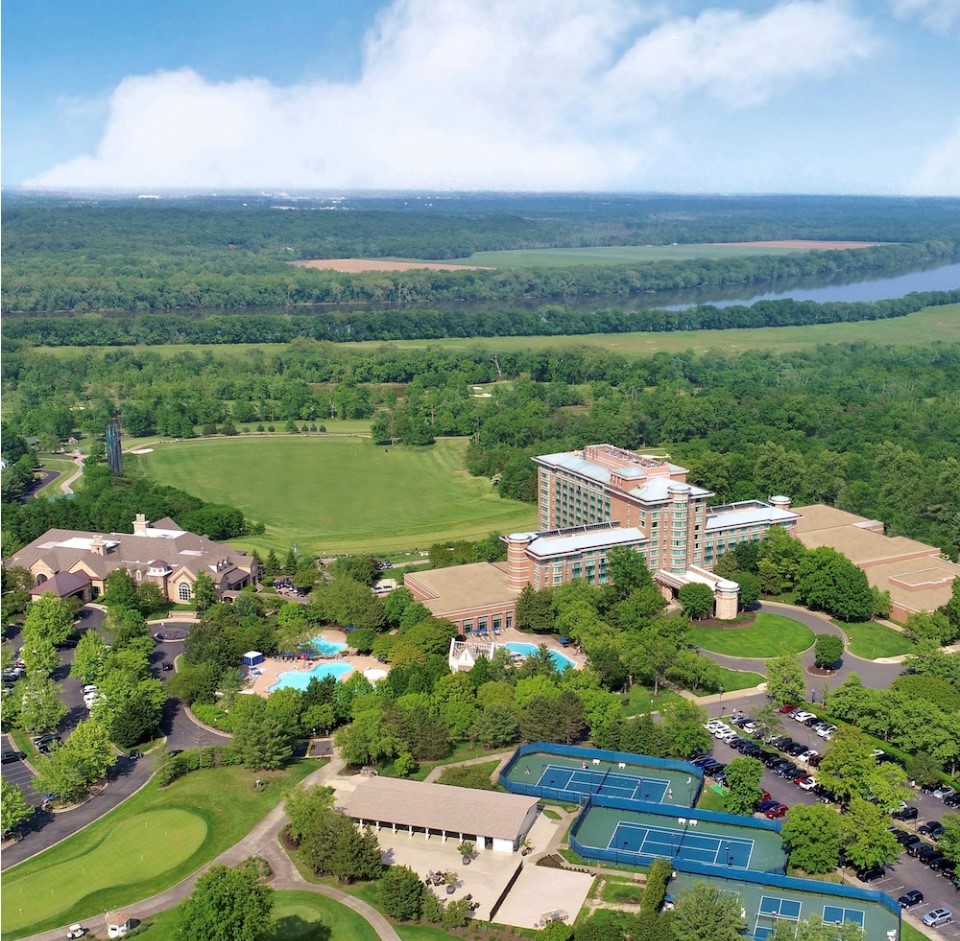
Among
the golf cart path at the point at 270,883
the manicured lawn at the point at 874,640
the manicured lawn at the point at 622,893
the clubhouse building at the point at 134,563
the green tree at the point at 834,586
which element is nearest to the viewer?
the golf cart path at the point at 270,883

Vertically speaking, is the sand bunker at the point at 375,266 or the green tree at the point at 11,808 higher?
the sand bunker at the point at 375,266

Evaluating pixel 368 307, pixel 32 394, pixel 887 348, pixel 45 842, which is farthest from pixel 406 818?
pixel 368 307

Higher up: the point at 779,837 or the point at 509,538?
the point at 509,538

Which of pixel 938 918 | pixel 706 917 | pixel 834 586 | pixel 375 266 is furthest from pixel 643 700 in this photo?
pixel 375 266

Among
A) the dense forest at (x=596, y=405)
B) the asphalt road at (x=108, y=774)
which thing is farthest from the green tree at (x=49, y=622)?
the dense forest at (x=596, y=405)

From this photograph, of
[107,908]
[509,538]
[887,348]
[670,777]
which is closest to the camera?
[107,908]

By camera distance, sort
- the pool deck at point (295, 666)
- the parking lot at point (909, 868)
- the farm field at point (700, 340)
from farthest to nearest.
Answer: the farm field at point (700, 340)
the pool deck at point (295, 666)
the parking lot at point (909, 868)

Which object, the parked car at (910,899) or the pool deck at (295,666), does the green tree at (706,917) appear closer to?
the parked car at (910,899)

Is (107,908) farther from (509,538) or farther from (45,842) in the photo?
(509,538)
